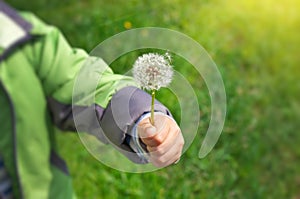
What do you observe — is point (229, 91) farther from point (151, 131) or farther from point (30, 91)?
point (151, 131)

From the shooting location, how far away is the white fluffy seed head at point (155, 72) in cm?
54

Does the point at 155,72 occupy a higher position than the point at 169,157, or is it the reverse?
the point at 155,72

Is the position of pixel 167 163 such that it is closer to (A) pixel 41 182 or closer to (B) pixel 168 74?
(B) pixel 168 74

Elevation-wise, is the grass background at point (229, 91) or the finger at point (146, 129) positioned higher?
the finger at point (146, 129)

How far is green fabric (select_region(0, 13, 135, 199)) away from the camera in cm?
93

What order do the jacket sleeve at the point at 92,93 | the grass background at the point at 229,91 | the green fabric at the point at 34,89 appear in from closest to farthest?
the jacket sleeve at the point at 92,93 < the green fabric at the point at 34,89 < the grass background at the point at 229,91

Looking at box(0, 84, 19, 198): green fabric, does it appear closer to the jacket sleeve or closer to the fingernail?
the jacket sleeve

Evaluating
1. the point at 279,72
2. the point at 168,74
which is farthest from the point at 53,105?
the point at 279,72

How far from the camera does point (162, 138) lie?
0.60 m

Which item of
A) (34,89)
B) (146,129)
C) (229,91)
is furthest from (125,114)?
(229,91)

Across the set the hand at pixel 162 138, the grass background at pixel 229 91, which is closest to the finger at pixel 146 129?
the hand at pixel 162 138

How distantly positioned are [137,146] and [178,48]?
0.16 meters

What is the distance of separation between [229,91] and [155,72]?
101 centimetres

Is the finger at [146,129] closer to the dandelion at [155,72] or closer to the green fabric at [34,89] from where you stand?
the dandelion at [155,72]
